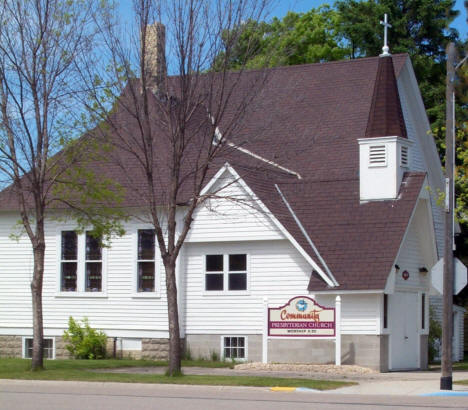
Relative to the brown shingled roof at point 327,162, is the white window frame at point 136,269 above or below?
below

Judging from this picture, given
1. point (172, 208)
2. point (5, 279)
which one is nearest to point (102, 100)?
point (172, 208)

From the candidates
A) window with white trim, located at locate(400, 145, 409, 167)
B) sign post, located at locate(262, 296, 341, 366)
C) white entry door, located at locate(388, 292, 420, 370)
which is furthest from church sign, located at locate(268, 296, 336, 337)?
window with white trim, located at locate(400, 145, 409, 167)

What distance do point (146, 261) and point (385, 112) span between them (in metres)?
9.15

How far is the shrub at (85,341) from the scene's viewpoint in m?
29.9

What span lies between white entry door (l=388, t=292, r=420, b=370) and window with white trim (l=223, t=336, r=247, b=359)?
462cm

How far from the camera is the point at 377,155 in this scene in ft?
96.3

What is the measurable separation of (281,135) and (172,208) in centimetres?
1073

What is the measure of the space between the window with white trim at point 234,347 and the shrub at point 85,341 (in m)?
4.21

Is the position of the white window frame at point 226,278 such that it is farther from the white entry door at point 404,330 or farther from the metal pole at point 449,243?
the metal pole at point 449,243

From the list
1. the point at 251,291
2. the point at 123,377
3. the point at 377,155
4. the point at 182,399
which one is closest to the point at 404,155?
the point at 377,155

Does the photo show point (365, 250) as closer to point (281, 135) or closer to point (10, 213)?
point (281, 135)

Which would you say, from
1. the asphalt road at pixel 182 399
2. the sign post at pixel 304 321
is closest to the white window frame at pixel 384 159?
the sign post at pixel 304 321

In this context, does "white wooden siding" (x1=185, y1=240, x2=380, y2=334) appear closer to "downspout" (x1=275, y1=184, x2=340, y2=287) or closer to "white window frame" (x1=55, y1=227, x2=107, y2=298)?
"downspout" (x1=275, y1=184, x2=340, y2=287)

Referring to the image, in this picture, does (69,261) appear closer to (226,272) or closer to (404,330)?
(226,272)
